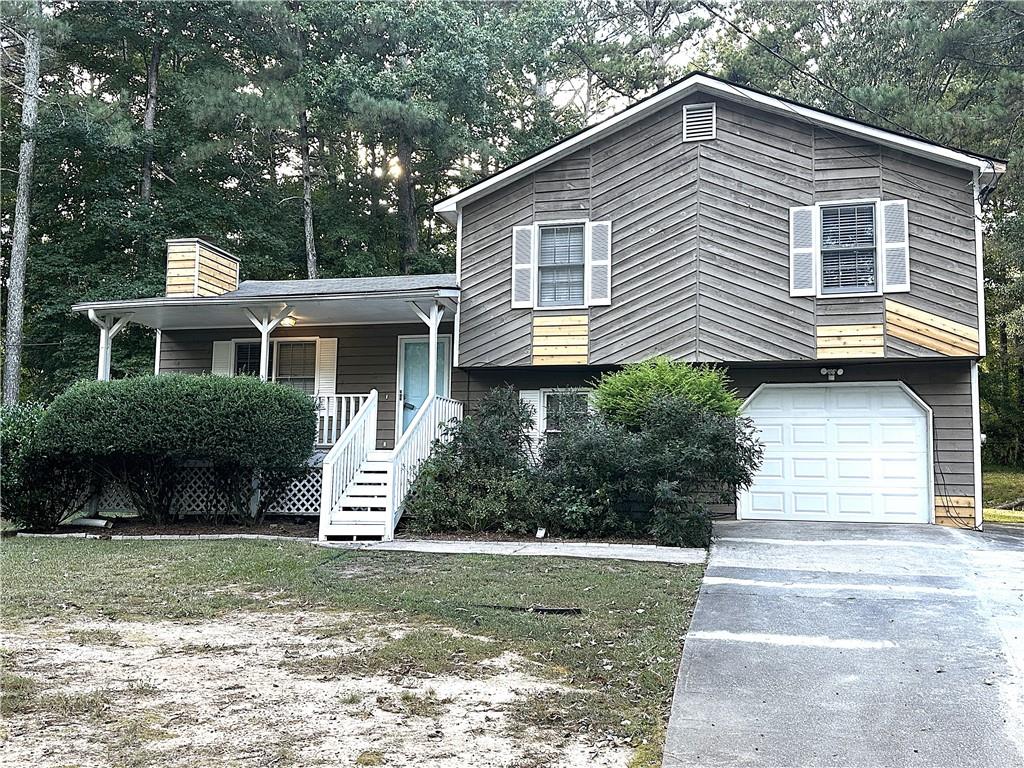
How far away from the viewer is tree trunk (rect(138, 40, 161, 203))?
75.3 feet

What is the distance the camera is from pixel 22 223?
67.7 feet

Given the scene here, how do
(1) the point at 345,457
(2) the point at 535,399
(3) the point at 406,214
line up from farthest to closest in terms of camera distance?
(3) the point at 406,214
(2) the point at 535,399
(1) the point at 345,457

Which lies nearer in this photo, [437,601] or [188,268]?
[437,601]

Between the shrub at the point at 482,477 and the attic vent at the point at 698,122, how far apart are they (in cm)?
494

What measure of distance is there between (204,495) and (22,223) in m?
12.9

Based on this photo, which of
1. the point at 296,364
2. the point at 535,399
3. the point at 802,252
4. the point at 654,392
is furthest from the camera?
the point at 296,364

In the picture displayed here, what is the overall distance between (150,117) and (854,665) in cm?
2415

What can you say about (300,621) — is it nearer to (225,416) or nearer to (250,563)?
(250,563)

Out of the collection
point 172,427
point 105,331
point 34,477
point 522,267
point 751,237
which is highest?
point 751,237

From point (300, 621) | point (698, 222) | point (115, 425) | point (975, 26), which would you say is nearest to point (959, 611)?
point (300, 621)

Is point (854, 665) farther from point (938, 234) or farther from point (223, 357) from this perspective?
point (223, 357)

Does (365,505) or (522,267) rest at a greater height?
(522,267)

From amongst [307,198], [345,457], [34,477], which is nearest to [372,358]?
[345,457]

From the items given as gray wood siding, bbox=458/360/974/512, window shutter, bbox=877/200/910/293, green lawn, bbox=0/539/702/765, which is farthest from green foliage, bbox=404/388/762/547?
window shutter, bbox=877/200/910/293
